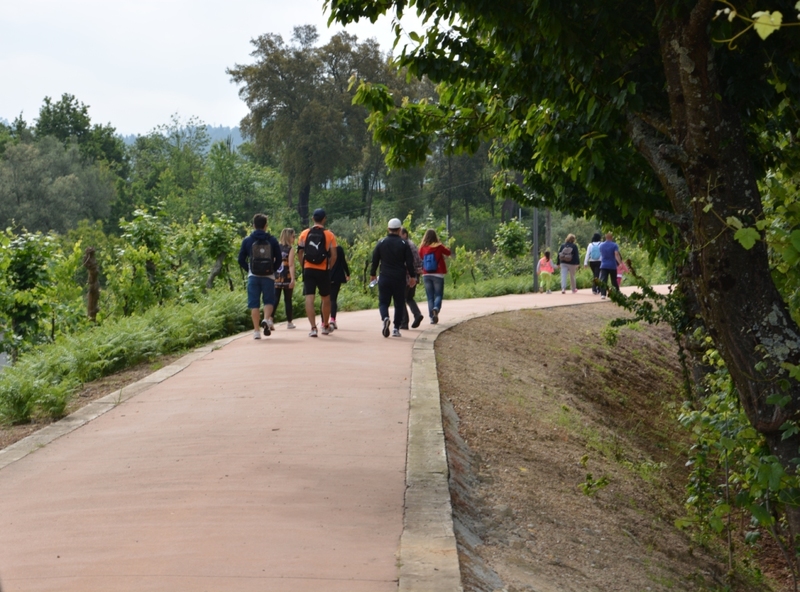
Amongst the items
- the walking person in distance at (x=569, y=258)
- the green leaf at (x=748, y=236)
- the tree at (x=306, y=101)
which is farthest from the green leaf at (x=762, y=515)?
the tree at (x=306, y=101)

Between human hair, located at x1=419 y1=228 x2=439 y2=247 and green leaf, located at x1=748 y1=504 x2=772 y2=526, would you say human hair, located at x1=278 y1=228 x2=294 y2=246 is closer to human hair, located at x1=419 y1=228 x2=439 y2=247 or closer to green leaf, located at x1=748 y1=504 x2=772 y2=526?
human hair, located at x1=419 y1=228 x2=439 y2=247

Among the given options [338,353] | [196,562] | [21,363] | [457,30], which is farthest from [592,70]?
[21,363]

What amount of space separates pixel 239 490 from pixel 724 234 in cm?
334

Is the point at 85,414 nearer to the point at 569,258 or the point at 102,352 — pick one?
the point at 102,352

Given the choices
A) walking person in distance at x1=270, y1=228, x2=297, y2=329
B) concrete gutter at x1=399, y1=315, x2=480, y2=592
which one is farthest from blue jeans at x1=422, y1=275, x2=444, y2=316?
concrete gutter at x1=399, y1=315, x2=480, y2=592

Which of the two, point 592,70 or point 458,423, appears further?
point 458,423

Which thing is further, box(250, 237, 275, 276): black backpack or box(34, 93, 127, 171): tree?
box(34, 93, 127, 171): tree

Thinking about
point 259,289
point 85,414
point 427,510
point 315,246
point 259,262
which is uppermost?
point 315,246

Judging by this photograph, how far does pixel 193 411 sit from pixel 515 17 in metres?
4.38

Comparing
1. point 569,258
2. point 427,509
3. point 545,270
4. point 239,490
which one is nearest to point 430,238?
point 239,490

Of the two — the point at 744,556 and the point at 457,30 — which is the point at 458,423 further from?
the point at 457,30

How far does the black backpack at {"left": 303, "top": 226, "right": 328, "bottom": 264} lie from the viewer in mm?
14328

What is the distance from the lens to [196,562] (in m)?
5.19

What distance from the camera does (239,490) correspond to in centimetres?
655
